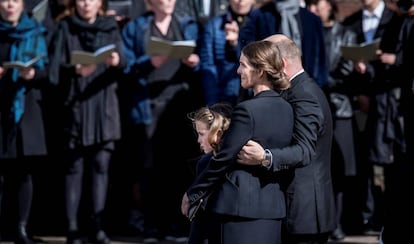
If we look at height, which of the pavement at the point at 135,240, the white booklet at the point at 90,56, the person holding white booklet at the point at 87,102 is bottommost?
the pavement at the point at 135,240

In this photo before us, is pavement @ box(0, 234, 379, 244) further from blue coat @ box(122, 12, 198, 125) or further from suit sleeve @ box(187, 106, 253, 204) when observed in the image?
suit sleeve @ box(187, 106, 253, 204)

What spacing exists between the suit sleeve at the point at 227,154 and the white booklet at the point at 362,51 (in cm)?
298

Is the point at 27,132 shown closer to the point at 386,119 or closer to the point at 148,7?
the point at 148,7

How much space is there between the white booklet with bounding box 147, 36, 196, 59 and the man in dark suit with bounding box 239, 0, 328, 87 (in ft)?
1.61

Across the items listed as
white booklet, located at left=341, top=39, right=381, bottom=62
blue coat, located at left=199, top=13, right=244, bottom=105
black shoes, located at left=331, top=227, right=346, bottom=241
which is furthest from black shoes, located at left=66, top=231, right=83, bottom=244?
white booklet, located at left=341, top=39, right=381, bottom=62

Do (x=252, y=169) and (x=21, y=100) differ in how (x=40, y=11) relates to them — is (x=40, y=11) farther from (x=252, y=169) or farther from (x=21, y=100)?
(x=252, y=169)

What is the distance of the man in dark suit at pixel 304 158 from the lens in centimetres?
531

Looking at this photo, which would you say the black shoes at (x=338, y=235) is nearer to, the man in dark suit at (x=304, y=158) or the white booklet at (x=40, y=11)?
the man in dark suit at (x=304, y=158)

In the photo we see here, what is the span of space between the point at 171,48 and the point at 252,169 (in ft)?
9.15

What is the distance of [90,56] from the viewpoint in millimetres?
7891

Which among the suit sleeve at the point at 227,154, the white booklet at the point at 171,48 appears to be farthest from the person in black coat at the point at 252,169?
the white booklet at the point at 171,48

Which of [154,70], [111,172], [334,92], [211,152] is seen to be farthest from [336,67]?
[211,152]

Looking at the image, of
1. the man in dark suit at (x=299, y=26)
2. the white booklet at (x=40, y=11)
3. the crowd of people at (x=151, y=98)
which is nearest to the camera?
the man in dark suit at (x=299, y=26)

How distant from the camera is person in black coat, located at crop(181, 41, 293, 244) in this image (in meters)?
5.26
